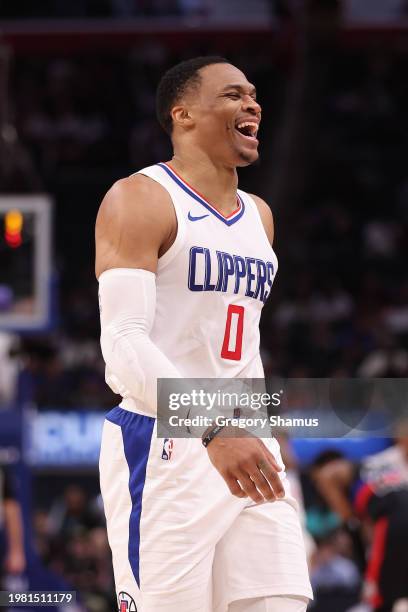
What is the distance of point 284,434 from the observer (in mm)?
3418

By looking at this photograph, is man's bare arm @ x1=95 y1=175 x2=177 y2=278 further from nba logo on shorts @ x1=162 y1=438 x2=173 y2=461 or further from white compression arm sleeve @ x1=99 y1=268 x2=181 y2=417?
nba logo on shorts @ x1=162 y1=438 x2=173 y2=461

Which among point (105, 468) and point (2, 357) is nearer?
point (105, 468)

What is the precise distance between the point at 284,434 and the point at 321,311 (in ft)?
34.7

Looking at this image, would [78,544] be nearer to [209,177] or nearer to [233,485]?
[209,177]

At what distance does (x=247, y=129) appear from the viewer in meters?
3.46

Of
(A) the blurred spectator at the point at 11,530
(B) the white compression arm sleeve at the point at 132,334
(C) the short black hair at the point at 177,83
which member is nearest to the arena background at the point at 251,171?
(A) the blurred spectator at the point at 11,530

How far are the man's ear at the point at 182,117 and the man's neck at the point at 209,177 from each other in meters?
0.09

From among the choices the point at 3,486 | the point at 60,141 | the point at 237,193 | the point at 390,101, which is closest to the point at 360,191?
the point at 390,101

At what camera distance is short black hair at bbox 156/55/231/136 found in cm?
354

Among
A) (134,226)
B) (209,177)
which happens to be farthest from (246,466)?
(209,177)

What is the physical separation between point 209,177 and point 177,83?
33 centimetres

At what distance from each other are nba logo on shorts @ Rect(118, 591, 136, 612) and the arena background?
20.0 ft

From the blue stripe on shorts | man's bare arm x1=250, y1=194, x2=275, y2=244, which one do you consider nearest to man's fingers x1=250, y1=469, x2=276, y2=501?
the blue stripe on shorts

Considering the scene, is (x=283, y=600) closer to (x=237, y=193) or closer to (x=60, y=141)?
(x=237, y=193)
